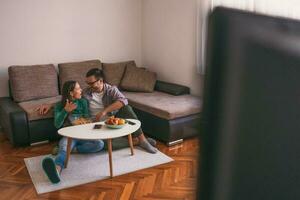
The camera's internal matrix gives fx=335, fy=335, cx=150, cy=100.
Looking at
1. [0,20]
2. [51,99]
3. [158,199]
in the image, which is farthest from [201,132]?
[0,20]

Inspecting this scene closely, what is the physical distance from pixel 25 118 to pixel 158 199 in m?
1.73

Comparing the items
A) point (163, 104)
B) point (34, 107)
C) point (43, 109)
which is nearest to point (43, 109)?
point (43, 109)

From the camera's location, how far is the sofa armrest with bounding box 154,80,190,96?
426 cm

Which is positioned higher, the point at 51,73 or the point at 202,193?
the point at 202,193

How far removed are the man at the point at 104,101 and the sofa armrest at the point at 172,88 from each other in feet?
3.13

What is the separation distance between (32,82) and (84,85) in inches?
25.6

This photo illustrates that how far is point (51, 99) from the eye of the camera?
13.1 ft

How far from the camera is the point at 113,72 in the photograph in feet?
15.4

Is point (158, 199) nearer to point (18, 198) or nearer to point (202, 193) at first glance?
point (18, 198)

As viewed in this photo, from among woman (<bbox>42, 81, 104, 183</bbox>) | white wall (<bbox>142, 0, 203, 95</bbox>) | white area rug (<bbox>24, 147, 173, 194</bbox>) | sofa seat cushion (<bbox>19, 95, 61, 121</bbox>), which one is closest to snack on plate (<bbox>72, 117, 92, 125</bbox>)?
woman (<bbox>42, 81, 104, 183</bbox>)

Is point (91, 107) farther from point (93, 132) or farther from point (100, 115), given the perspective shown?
point (93, 132)

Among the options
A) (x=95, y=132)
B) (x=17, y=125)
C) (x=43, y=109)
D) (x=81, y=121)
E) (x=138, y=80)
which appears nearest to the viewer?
(x=95, y=132)

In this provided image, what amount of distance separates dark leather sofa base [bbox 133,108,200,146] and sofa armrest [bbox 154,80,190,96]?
2.02 ft

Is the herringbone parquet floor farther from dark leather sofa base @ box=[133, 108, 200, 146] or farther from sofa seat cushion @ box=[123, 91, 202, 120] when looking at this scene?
sofa seat cushion @ box=[123, 91, 202, 120]
